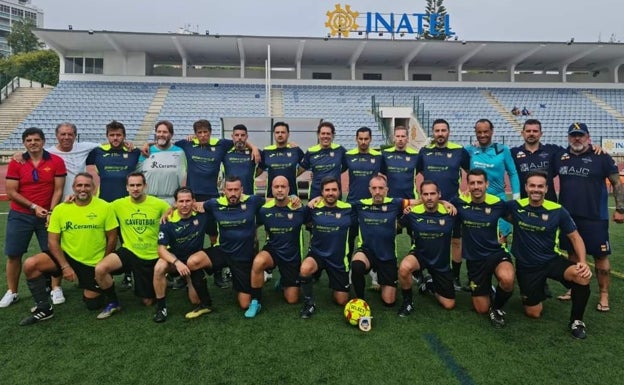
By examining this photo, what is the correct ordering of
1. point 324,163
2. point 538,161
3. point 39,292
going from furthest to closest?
point 324,163 < point 538,161 < point 39,292

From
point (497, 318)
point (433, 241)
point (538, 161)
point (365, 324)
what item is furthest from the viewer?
point (538, 161)

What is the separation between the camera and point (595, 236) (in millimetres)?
4043

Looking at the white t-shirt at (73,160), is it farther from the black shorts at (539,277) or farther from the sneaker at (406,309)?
the black shorts at (539,277)

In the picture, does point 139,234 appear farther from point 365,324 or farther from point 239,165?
point 365,324

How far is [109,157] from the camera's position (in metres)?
4.60

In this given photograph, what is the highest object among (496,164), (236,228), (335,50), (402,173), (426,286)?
(335,50)

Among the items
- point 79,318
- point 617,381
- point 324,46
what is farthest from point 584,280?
point 324,46

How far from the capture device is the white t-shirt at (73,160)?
443 centimetres

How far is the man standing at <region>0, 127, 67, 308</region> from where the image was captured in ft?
13.2

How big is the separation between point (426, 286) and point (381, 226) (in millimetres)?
940

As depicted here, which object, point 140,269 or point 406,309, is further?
point 140,269

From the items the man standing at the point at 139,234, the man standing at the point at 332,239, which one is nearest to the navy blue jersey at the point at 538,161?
the man standing at the point at 332,239

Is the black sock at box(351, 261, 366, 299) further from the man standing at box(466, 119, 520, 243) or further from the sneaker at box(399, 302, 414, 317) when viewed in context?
the man standing at box(466, 119, 520, 243)

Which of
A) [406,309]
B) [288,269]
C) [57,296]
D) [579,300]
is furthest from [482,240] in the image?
[57,296]
